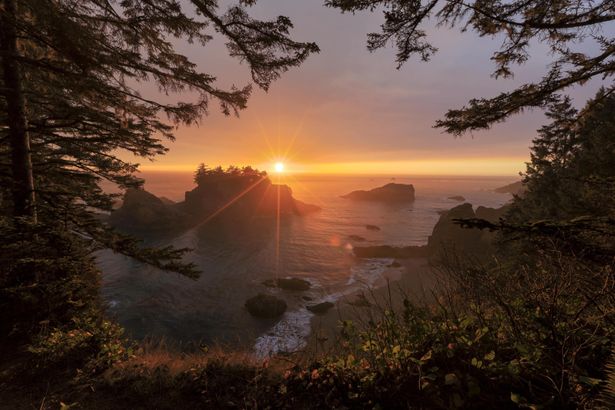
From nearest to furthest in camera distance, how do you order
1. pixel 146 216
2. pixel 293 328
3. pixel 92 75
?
pixel 92 75 < pixel 293 328 < pixel 146 216

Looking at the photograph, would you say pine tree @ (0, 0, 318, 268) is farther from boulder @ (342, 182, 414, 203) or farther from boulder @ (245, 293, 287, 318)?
boulder @ (342, 182, 414, 203)

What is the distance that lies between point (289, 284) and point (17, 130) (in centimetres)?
2255

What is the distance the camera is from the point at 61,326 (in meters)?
5.24

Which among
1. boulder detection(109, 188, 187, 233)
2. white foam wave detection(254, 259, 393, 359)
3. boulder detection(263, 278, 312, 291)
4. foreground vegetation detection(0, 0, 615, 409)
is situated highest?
foreground vegetation detection(0, 0, 615, 409)

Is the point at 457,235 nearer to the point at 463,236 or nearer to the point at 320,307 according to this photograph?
the point at 463,236

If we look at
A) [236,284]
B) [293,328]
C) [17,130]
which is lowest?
[293,328]

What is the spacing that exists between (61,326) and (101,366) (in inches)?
66.0

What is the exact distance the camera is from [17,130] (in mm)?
5000

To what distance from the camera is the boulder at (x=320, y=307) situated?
20.8m

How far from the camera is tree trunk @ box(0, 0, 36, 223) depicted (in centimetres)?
455

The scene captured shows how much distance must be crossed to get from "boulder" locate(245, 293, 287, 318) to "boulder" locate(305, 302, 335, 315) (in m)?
2.19

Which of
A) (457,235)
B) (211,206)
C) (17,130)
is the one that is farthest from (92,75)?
(211,206)

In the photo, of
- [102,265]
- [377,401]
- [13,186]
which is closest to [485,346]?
[377,401]

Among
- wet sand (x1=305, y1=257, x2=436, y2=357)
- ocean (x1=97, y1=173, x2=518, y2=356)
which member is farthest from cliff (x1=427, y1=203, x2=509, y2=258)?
ocean (x1=97, y1=173, x2=518, y2=356)
